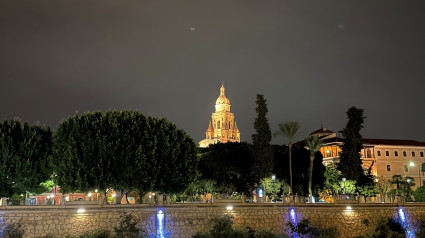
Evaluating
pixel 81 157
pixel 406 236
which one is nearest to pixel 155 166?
pixel 81 157

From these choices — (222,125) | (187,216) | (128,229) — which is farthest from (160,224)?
(222,125)

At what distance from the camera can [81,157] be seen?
4028cm

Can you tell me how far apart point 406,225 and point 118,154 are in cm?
3466

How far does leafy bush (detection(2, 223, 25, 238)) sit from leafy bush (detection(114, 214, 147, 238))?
280 inches

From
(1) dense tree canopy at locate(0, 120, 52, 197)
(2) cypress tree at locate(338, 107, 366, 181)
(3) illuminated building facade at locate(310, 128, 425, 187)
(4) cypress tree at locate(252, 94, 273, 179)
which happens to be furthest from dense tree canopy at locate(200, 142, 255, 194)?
(3) illuminated building facade at locate(310, 128, 425, 187)

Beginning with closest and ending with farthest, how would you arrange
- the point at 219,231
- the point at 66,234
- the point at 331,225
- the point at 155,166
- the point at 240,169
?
the point at 66,234 → the point at 219,231 → the point at 155,166 → the point at 331,225 → the point at 240,169

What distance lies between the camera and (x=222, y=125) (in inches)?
6083

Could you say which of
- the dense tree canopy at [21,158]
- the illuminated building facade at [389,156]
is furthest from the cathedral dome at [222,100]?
the dense tree canopy at [21,158]

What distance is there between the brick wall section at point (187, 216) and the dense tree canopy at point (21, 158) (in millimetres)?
6389

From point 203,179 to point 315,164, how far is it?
16.8 m

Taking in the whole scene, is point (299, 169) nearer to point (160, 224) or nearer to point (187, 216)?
point (187, 216)

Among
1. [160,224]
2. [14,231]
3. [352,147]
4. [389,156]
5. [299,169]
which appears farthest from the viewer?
[389,156]

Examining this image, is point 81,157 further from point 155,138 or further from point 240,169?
point 240,169

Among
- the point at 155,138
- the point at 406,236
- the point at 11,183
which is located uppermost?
the point at 155,138
